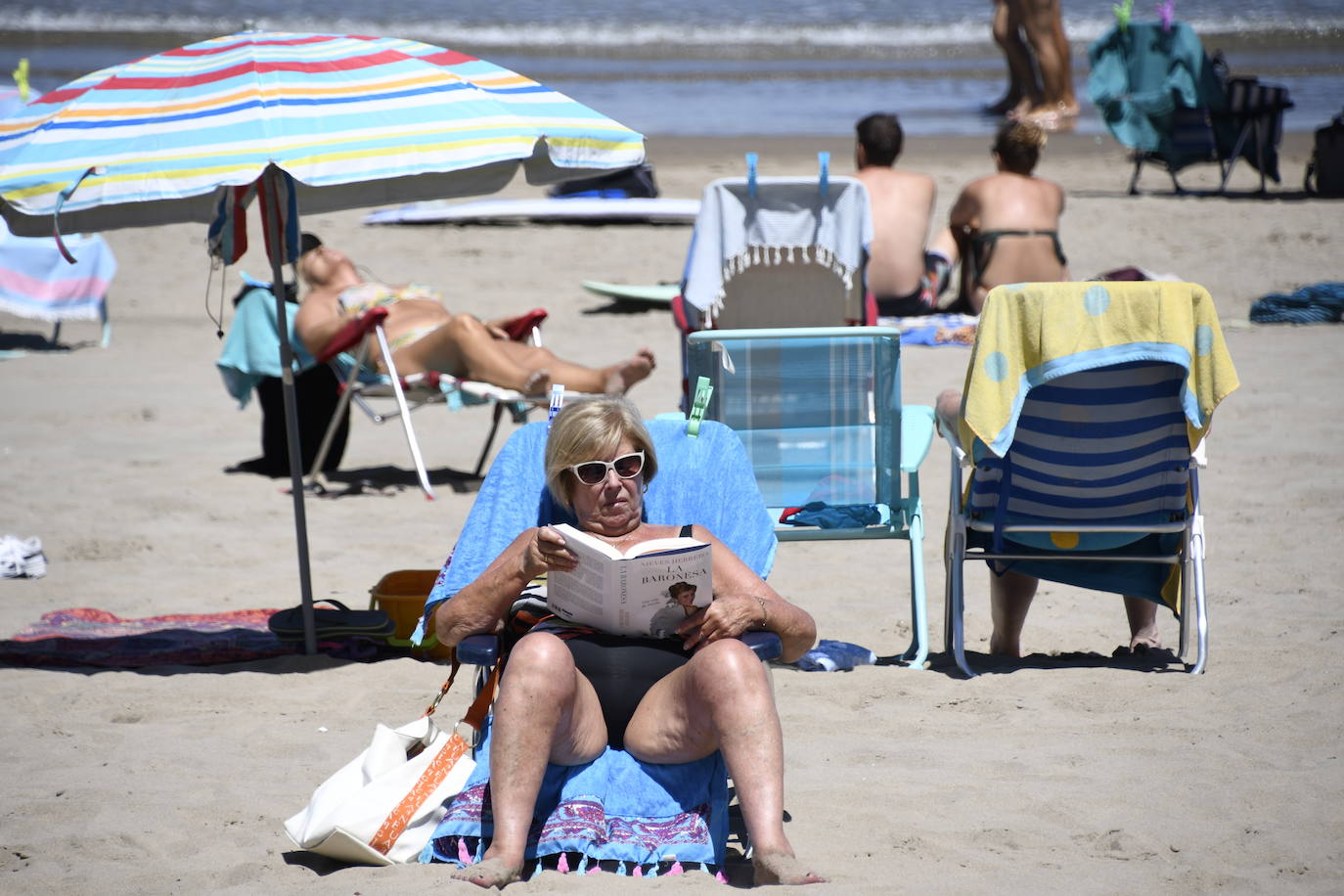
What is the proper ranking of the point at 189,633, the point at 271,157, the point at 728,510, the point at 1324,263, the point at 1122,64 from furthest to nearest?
the point at 1122,64
the point at 1324,263
the point at 189,633
the point at 271,157
the point at 728,510

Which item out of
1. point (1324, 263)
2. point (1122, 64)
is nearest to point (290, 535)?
point (1324, 263)

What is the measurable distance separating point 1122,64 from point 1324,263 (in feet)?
10.6

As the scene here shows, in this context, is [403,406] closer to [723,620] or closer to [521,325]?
[521,325]

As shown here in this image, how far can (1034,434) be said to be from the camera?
4.09m

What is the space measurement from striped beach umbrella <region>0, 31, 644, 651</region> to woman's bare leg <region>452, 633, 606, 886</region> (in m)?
1.48

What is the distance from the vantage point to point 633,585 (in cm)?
300

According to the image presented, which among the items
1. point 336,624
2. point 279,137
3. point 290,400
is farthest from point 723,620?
point 290,400

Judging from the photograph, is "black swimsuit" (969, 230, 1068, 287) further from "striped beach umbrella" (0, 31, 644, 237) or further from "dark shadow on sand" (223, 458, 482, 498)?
"striped beach umbrella" (0, 31, 644, 237)

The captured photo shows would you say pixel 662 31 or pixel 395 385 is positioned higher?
pixel 662 31

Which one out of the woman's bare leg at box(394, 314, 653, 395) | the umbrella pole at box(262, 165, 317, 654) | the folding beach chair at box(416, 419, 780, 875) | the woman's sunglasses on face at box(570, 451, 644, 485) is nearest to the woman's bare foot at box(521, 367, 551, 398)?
the woman's bare leg at box(394, 314, 653, 395)

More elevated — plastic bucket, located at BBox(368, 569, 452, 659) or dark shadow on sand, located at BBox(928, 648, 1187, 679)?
plastic bucket, located at BBox(368, 569, 452, 659)

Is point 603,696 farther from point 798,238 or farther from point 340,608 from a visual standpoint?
point 798,238

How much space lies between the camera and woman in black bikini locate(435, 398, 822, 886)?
9.64 feet

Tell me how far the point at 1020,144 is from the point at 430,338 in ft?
12.1
